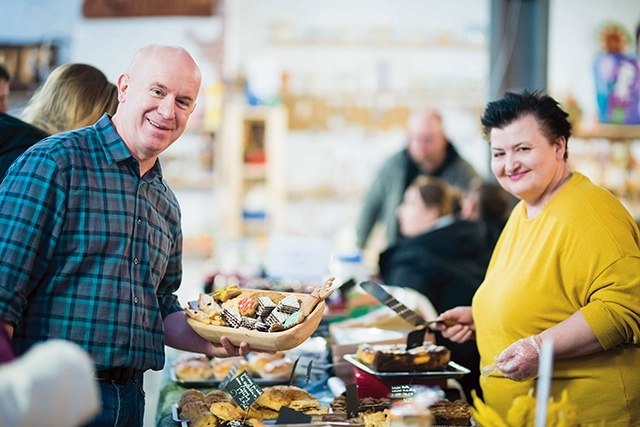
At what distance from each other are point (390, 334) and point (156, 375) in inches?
154

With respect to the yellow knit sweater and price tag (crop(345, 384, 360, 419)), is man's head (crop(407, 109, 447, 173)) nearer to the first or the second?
the yellow knit sweater

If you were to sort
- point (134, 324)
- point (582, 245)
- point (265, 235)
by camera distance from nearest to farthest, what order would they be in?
point (134, 324), point (582, 245), point (265, 235)

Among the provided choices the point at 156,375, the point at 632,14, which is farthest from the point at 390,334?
the point at 632,14

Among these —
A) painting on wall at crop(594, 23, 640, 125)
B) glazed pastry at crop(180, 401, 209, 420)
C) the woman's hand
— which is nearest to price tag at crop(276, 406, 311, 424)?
glazed pastry at crop(180, 401, 209, 420)

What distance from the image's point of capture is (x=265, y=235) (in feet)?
26.8

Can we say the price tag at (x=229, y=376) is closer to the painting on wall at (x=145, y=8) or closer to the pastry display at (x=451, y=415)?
the pastry display at (x=451, y=415)

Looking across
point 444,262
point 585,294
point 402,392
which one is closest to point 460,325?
point 402,392

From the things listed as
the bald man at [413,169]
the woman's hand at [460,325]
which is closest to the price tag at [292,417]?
the woman's hand at [460,325]

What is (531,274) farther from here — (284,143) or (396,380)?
(284,143)

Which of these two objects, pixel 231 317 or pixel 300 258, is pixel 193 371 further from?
pixel 300 258

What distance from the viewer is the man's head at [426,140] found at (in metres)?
6.73

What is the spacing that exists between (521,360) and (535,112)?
745 mm

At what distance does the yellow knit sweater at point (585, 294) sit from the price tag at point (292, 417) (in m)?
0.68

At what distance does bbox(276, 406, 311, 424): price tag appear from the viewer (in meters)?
2.17
